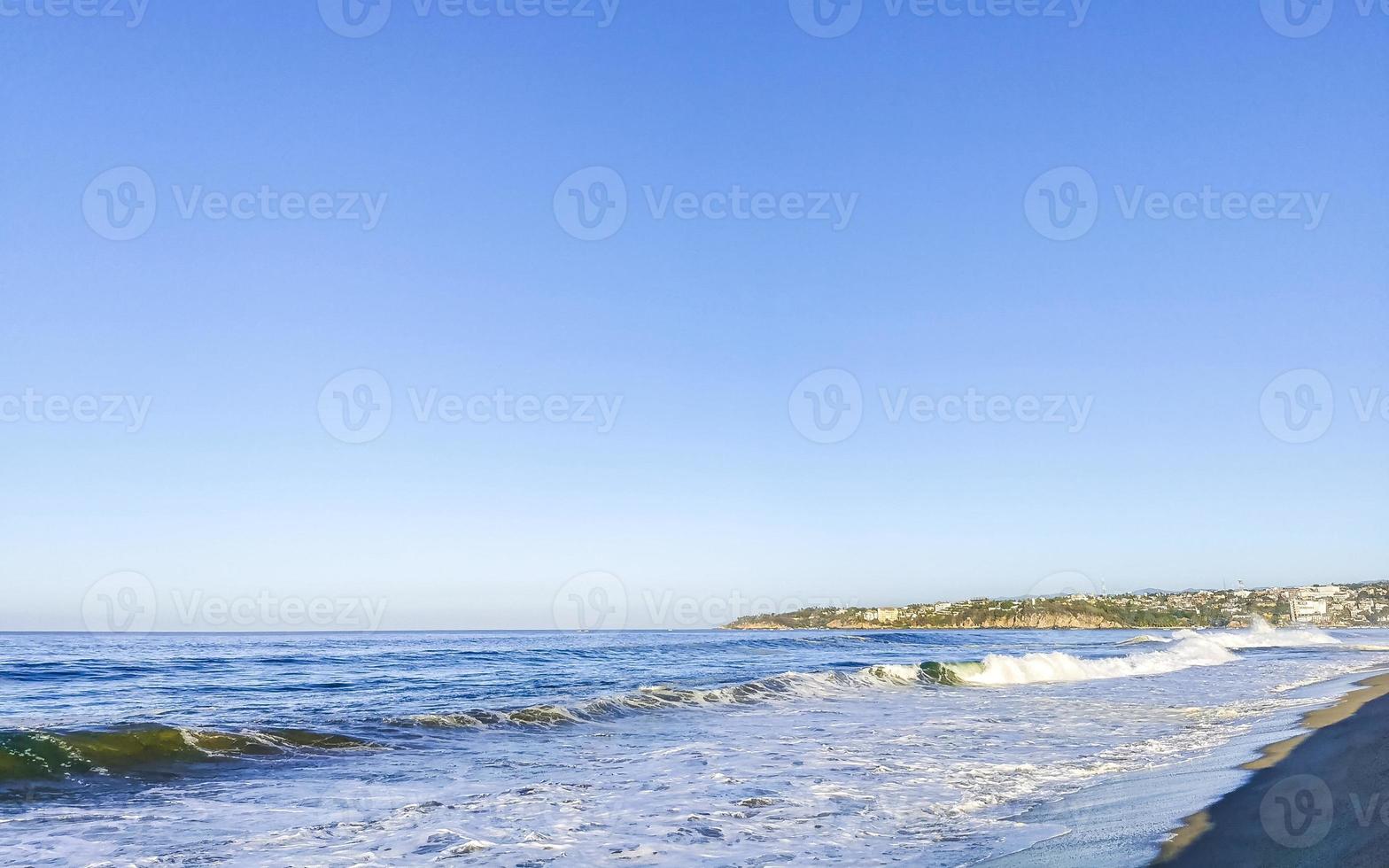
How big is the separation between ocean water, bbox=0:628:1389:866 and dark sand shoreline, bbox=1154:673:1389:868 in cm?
40

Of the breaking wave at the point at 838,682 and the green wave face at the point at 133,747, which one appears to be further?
the breaking wave at the point at 838,682

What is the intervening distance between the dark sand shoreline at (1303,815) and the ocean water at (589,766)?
40cm

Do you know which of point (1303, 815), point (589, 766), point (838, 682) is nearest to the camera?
point (1303, 815)

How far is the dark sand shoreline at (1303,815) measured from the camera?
5.16 metres

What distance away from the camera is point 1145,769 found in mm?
10406

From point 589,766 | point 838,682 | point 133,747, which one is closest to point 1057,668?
point 838,682

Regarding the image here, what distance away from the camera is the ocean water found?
7293mm

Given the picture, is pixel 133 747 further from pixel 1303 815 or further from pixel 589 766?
pixel 1303 815

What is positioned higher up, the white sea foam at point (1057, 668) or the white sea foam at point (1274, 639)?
the white sea foam at point (1057, 668)

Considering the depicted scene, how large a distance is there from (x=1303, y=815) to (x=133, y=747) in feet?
45.8

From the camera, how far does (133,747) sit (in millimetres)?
12469

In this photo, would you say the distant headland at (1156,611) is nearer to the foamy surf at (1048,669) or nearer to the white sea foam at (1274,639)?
the white sea foam at (1274,639)

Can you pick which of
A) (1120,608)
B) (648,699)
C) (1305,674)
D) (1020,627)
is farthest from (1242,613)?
(648,699)

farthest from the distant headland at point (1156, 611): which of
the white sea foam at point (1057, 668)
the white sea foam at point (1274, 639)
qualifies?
the white sea foam at point (1057, 668)
